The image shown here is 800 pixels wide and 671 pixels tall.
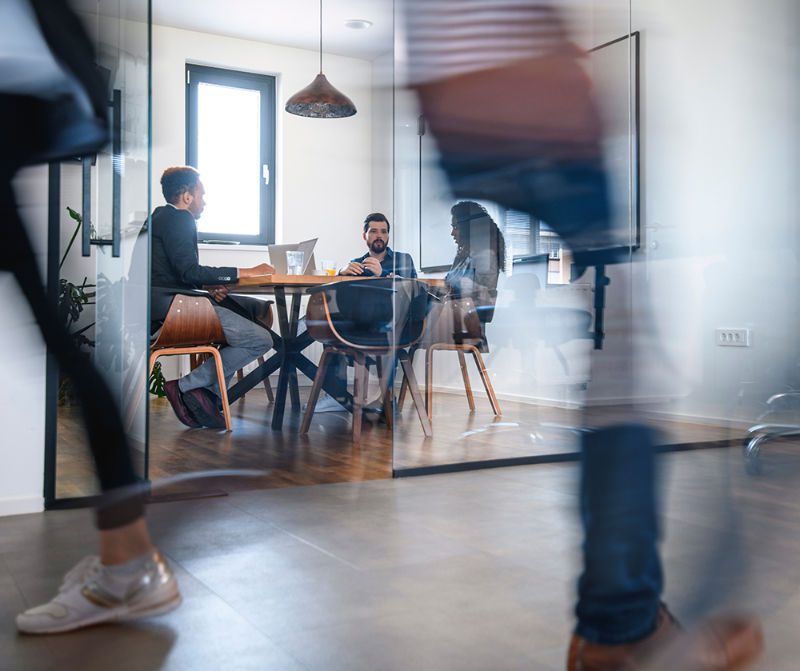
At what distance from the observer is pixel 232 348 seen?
3934mm

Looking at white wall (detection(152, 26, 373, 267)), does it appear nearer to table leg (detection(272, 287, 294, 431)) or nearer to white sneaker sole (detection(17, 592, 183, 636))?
table leg (detection(272, 287, 294, 431))

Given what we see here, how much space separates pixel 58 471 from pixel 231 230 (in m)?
4.45

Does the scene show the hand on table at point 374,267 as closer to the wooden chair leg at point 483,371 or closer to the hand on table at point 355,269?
the hand on table at point 355,269

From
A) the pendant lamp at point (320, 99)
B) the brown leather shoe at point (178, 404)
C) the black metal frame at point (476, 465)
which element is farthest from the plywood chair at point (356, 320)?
the pendant lamp at point (320, 99)

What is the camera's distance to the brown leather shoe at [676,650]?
2.25 feet

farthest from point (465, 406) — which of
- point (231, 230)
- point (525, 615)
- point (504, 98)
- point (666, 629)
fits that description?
point (231, 230)

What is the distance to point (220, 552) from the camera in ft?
5.69

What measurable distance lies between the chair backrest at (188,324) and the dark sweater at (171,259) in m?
0.05

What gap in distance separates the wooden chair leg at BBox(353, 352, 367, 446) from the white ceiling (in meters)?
2.75

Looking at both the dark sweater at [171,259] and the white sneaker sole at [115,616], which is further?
the dark sweater at [171,259]

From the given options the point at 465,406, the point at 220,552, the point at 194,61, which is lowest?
the point at 220,552

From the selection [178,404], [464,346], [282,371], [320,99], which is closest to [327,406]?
[282,371]

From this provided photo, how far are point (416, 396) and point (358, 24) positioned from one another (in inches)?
161

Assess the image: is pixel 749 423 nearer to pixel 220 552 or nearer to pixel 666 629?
pixel 220 552
